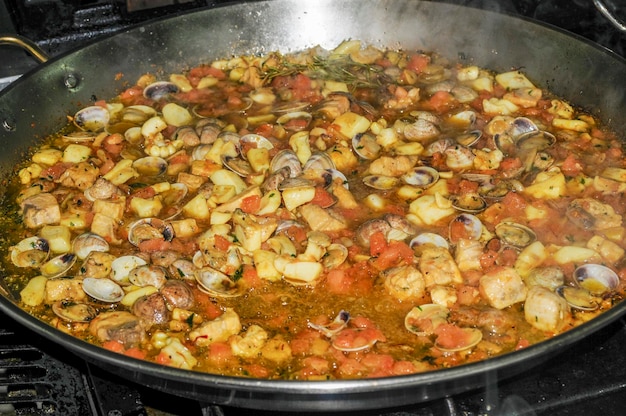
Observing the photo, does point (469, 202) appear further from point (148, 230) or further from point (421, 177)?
point (148, 230)

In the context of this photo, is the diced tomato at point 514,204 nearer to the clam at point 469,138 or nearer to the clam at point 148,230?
the clam at point 469,138

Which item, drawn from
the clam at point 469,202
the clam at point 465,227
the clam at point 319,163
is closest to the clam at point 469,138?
the clam at point 469,202

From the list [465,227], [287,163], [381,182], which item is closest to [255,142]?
[287,163]

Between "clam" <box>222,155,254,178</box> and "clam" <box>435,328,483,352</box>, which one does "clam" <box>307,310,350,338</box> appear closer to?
"clam" <box>435,328,483,352</box>

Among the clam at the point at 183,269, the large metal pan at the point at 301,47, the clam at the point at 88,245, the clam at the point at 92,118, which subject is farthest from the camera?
the clam at the point at 92,118

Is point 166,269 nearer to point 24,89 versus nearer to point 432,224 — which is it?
point 432,224

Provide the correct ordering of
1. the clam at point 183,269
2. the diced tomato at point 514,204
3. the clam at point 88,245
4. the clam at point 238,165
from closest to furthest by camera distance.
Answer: the clam at point 183,269 → the clam at point 88,245 → the diced tomato at point 514,204 → the clam at point 238,165
